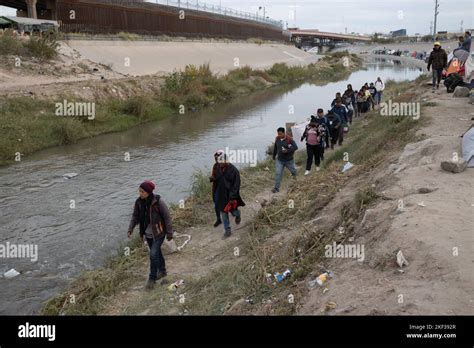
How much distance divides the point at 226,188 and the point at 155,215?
2355 millimetres

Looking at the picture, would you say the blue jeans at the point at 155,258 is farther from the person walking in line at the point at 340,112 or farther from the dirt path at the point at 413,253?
A: the person walking in line at the point at 340,112

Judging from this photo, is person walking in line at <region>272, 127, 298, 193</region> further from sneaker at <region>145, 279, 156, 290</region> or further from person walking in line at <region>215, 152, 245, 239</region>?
sneaker at <region>145, 279, 156, 290</region>

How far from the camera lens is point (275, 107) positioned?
3122 centimetres

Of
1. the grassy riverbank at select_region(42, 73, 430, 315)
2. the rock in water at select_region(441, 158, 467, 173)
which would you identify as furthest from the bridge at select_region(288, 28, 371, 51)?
the rock in water at select_region(441, 158, 467, 173)

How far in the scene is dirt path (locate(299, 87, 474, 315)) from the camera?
4.49 m

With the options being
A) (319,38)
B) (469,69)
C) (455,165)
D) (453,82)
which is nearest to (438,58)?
(469,69)

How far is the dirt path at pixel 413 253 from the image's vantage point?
4488 millimetres

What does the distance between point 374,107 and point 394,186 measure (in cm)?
1542

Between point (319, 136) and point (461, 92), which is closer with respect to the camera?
point (319, 136)

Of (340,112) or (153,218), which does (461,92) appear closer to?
(340,112)

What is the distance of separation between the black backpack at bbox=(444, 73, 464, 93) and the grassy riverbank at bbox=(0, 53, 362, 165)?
1459 centimetres

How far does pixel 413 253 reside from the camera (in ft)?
17.6
